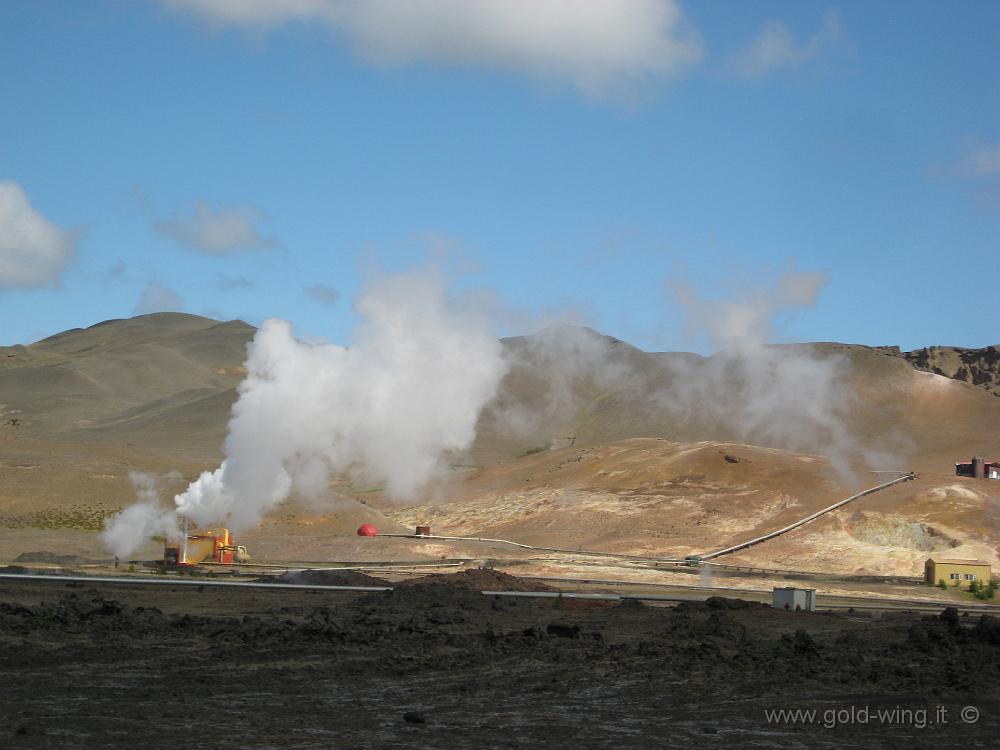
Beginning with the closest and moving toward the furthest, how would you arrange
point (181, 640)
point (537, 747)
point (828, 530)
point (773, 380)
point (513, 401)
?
point (537, 747) → point (181, 640) → point (828, 530) → point (773, 380) → point (513, 401)

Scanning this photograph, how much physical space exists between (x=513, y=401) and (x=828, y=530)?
92.4 m

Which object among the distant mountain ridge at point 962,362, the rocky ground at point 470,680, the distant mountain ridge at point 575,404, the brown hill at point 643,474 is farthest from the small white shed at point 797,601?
the distant mountain ridge at point 962,362

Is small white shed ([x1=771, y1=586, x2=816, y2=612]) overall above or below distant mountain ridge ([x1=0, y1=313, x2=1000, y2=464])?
below

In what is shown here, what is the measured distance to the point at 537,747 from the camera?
15977mm

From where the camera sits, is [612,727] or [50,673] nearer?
[612,727]

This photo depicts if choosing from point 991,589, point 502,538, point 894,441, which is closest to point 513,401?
point 894,441

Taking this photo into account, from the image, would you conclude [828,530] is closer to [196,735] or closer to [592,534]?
[592,534]

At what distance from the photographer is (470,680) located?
2166 centimetres

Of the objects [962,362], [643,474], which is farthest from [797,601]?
[962,362]

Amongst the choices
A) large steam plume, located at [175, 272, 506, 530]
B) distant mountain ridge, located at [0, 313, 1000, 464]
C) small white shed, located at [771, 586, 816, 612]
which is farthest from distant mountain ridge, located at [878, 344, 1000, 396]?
small white shed, located at [771, 586, 816, 612]

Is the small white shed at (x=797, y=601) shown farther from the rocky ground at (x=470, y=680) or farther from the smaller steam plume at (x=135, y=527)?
the smaller steam plume at (x=135, y=527)

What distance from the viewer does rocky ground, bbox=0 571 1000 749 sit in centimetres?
1680

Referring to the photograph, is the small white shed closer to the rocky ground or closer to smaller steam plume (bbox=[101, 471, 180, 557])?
the rocky ground

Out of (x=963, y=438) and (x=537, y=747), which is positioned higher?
(x=963, y=438)
